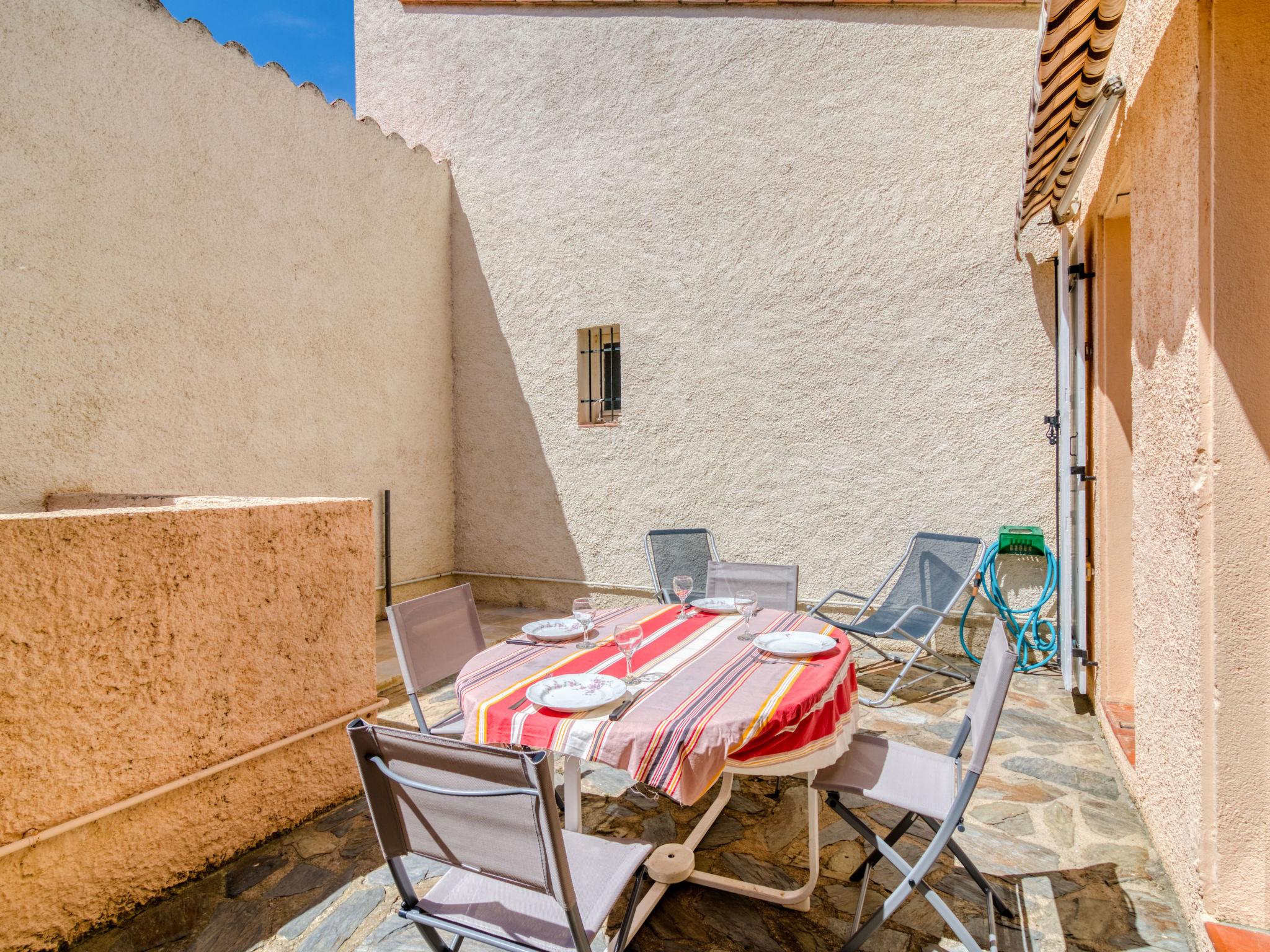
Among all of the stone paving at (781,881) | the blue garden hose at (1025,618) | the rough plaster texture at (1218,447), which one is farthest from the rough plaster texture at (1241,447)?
the blue garden hose at (1025,618)

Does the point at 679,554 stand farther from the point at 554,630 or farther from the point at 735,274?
the point at 554,630

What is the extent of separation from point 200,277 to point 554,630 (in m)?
3.66

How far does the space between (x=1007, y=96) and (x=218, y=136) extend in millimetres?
5216

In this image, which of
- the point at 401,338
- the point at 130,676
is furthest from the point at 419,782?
the point at 401,338

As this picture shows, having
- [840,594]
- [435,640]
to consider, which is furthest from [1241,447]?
[840,594]

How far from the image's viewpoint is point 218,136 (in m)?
4.89

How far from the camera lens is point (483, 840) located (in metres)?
1.52

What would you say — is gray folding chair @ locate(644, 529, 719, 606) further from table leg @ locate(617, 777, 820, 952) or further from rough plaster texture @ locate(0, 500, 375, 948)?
table leg @ locate(617, 777, 820, 952)

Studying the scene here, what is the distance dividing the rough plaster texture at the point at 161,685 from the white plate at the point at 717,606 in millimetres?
1492

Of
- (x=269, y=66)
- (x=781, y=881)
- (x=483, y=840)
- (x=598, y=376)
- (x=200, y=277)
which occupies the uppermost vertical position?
(x=269, y=66)

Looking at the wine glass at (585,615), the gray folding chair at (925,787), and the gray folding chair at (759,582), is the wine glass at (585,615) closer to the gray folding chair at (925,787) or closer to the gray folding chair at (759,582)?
the gray folding chair at (925,787)

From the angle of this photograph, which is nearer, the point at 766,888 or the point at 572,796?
the point at 572,796

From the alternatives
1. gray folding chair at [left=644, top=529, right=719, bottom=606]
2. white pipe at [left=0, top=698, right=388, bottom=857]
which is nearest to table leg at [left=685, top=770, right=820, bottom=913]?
white pipe at [left=0, top=698, right=388, bottom=857]

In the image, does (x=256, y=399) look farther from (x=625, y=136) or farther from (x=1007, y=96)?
(x=1007, y=96)
